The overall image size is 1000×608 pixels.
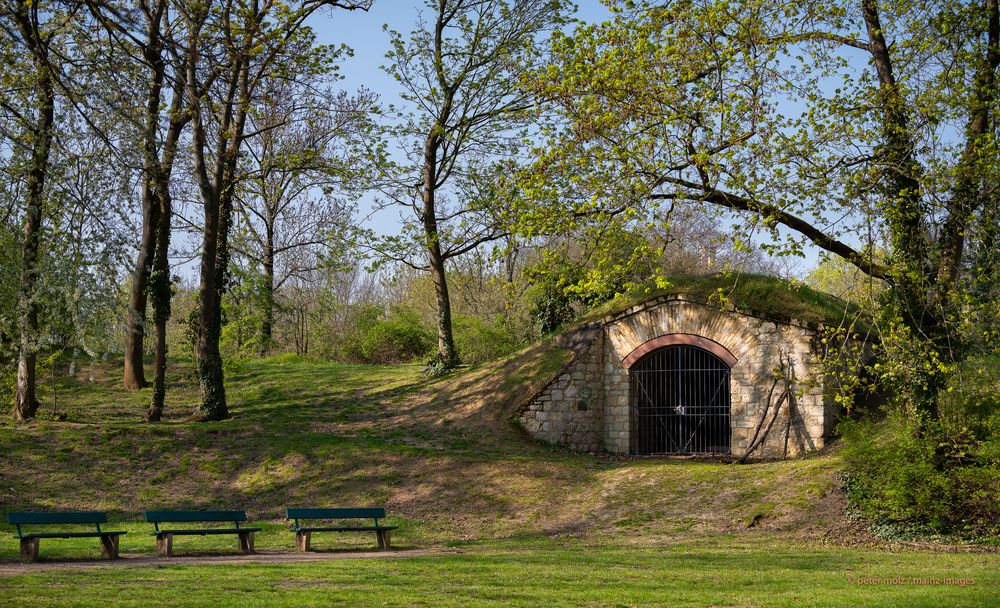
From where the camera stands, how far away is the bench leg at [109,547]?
11203 mm

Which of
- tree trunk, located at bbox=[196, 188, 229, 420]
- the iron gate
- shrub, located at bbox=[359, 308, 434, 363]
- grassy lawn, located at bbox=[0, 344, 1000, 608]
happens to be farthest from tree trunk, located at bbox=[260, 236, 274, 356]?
the iron gate

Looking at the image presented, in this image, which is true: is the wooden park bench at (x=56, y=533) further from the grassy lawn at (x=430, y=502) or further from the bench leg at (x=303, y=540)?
the bench leg at (x=303, y=540)

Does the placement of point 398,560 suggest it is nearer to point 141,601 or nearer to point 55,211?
point 141,601

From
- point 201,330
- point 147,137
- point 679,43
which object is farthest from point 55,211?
point 201,330

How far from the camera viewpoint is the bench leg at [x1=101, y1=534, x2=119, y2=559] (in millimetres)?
11203

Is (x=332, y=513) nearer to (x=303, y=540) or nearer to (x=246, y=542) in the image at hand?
(x=303, y=540)

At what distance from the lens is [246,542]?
1214 cm

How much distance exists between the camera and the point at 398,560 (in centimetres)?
1114

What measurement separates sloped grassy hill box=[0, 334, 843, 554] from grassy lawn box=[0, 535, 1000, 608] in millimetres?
2453

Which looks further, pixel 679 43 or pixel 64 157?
pixel 679 43

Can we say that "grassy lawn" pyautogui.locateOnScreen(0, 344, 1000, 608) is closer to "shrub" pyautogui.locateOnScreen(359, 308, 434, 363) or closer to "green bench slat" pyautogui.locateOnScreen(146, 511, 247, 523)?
"green bench slat" pyautogui.locateOnScreen(146, 511, 247, 523)

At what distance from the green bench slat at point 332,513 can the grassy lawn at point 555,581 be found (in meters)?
1.64

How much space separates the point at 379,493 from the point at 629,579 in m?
8.21

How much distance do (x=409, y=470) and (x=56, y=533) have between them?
7.47 metres
